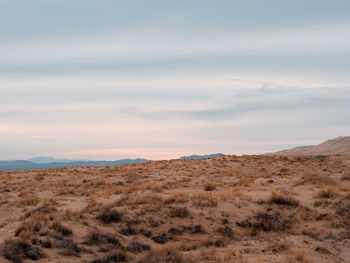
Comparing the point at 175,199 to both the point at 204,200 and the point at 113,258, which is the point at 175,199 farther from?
the point at 113,258

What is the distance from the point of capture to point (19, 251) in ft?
35.9

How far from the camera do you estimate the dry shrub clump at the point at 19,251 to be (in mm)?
10444

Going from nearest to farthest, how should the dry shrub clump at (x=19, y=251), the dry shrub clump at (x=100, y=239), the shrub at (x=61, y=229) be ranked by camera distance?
the dry shrub clump at (x=19, y=251) < the dry shrub clump at (x=100, y=239) < the shrub at (x=61, y=229)

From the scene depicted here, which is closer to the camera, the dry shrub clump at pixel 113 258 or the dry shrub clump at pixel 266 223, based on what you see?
the dry shrub clump at pixel 113 258

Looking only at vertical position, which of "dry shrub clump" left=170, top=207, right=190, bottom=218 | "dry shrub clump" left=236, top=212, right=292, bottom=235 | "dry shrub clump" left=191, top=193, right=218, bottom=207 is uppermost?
"dry shrub clump" left=191, top=193, right=218, bottom=207

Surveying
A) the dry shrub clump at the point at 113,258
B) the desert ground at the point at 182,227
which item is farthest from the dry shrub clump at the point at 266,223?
the dry shrub clump at the point at 113,258

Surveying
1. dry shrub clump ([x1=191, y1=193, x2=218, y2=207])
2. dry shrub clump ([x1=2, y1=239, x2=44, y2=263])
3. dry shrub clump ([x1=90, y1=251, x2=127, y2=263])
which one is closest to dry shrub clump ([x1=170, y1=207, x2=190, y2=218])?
dry shrub clump ([x1=191, y1=193, x2=218, y2=207])

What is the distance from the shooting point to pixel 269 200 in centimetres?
1916

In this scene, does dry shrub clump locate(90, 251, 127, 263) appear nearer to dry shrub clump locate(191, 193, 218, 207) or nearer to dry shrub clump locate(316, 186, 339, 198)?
dry shrub clump locate(191, 193, 218, 207)

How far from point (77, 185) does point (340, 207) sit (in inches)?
840

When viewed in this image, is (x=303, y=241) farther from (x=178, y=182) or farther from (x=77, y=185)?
(x=77, y=185)

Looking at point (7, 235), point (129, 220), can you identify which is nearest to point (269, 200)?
point (129, 220)

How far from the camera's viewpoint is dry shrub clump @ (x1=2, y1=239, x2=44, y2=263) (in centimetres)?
1044

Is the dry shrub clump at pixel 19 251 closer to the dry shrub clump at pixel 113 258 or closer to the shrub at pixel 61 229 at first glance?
the shrub at pixel 61 229
